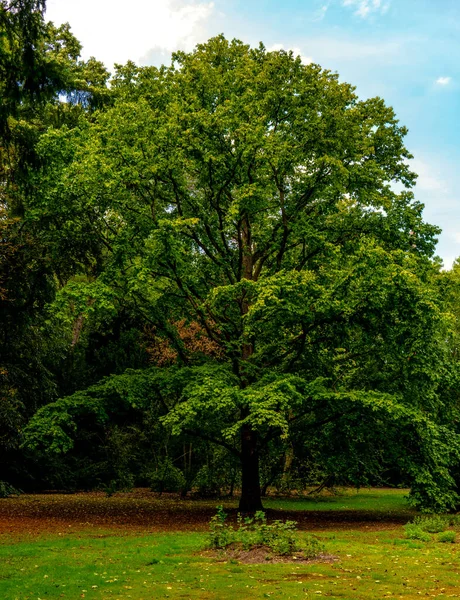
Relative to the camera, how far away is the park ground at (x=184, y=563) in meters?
8.38


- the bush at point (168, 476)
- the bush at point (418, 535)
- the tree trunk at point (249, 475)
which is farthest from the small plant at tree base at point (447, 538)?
the bush at point (168, 476)

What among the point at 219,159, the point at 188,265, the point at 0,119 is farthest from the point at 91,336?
the point at 0,119

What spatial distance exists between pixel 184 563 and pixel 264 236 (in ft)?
43.3

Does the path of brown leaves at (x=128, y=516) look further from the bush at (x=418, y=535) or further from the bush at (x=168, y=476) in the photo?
the bush at (x=418, y=535)

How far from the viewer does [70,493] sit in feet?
94.7

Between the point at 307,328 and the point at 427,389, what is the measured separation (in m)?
3.94

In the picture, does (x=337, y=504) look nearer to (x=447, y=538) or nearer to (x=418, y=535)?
(x=418, y=535)

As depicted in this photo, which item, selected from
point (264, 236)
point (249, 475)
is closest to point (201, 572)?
point (249, 475)

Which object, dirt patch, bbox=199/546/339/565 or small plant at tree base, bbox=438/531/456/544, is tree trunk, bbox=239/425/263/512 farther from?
dirt patch, bbox=199/546/339/565

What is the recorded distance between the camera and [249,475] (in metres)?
20.1

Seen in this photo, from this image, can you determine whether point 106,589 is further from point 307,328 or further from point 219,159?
point 219,159

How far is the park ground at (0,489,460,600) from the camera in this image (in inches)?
330

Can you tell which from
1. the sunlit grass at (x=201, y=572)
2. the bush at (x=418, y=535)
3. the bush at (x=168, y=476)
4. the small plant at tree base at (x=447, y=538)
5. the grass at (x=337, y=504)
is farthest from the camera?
the bush at (x=168, y=476)

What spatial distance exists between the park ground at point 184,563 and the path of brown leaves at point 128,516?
2.0 inches
